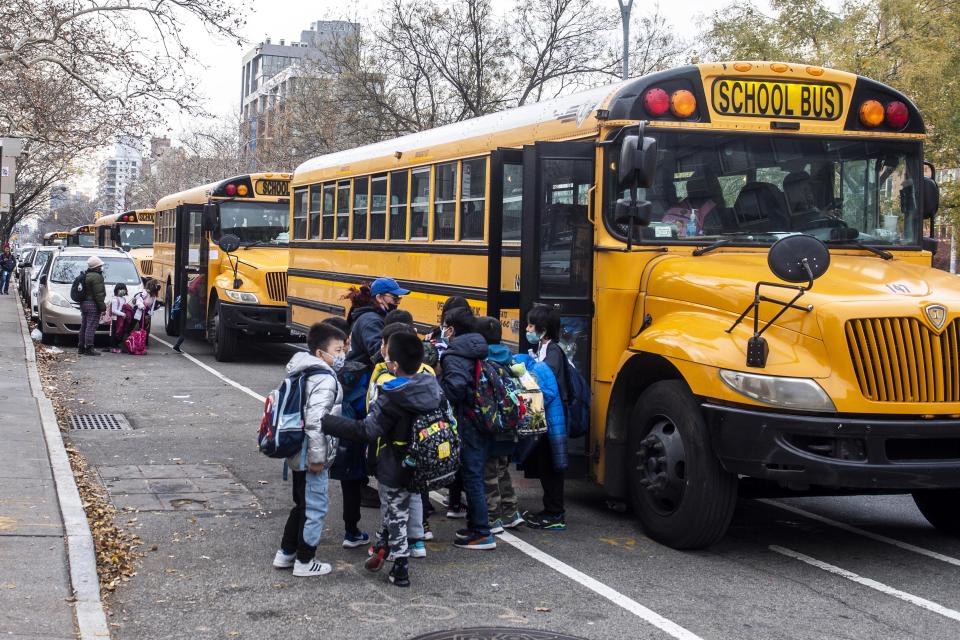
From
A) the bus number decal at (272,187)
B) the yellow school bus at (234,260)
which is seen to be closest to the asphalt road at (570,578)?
the yellow school bus at (234,260)

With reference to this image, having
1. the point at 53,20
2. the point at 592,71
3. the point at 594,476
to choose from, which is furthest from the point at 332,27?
the point at 594,476

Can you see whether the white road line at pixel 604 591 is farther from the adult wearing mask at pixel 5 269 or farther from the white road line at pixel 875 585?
the adult wearing mask at pixel 5 269

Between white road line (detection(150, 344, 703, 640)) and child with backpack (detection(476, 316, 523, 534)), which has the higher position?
child with backpack (detection(476, 316, 523, 534))

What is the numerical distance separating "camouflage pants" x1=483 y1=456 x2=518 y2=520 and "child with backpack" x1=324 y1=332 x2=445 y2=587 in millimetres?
1131

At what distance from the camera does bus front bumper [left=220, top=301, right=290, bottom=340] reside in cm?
1648

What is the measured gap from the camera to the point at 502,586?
5742 mm

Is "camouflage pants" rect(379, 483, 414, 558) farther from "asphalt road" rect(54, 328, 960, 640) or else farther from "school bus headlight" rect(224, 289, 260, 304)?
"school bus headlight" rect(224, 289, 260, 304)

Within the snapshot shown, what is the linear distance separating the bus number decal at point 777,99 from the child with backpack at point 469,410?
2.15 metres

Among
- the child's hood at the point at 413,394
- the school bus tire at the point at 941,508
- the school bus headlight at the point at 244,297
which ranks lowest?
the school bus tire at the point at 941,508

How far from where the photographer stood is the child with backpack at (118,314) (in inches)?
683

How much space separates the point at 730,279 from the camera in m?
6.34

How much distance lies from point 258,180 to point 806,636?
1394 centimetres

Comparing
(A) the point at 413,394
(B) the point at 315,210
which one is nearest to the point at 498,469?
(A) the point at 413,394

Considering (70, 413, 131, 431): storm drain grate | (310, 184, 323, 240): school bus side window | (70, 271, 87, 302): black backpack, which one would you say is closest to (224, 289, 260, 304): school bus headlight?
(70, 271, 87, 302): black backpack
